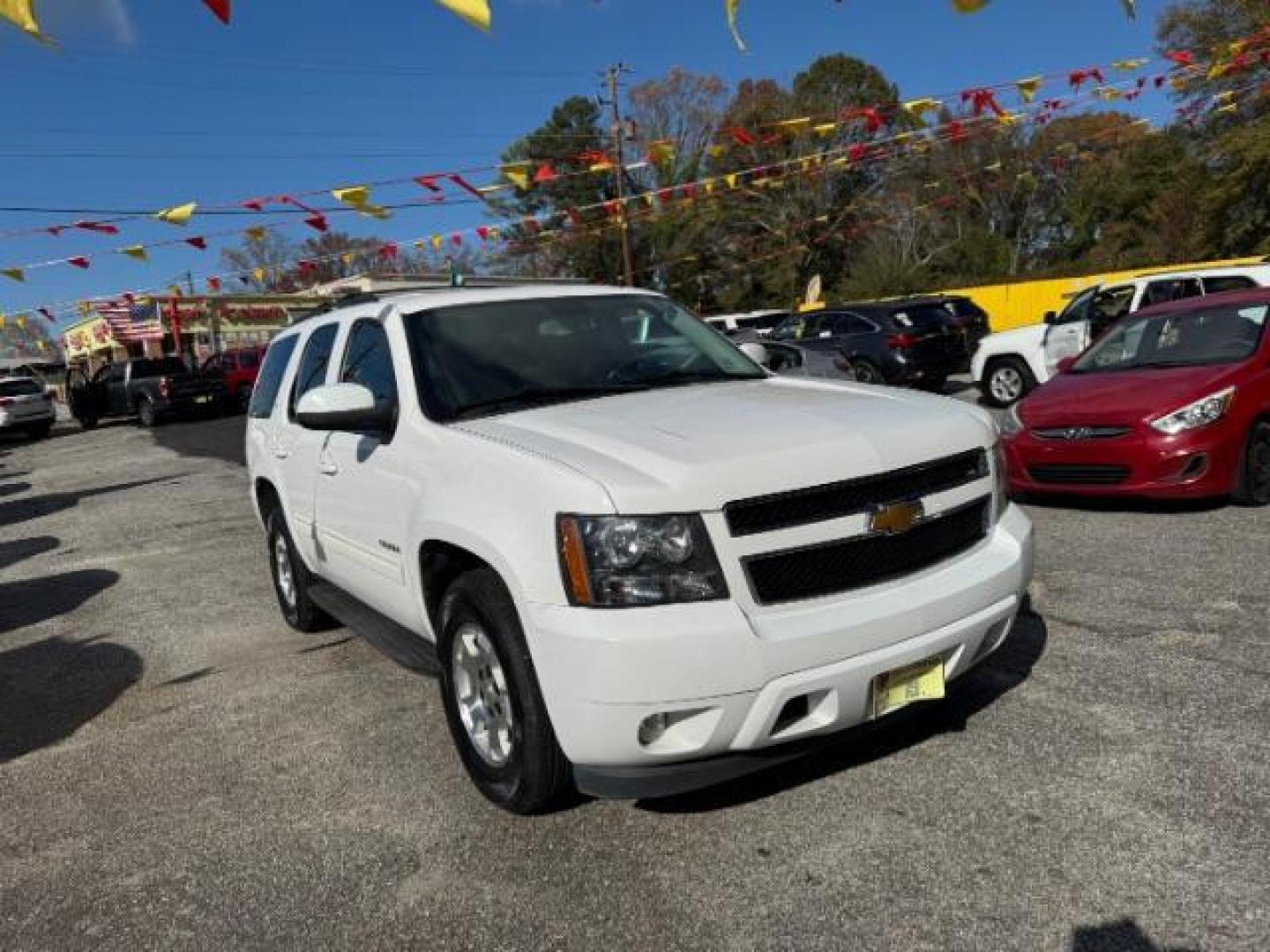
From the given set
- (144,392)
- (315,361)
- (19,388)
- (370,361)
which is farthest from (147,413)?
(370,361)

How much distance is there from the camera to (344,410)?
142 inches

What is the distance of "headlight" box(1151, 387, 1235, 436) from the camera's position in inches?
248

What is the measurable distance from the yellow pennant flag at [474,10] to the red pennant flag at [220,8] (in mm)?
1330

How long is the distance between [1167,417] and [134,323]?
52.2 metres

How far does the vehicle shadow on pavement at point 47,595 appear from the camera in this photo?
22.1ft

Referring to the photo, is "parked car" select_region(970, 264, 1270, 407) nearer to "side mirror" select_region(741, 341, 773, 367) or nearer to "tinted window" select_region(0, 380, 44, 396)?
"side mirror" select_region(741, 341, 773, 367)

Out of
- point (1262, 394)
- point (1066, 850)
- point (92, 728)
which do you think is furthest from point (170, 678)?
point (1262, 394)

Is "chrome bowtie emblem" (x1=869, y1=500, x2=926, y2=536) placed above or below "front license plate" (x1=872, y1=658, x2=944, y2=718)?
above

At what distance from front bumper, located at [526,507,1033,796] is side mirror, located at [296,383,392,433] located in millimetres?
1269

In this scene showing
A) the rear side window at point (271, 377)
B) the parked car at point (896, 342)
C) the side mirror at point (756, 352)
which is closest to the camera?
the side mirror at point (756, 352)

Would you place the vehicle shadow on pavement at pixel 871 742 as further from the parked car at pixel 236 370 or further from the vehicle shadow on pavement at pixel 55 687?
the parked car at pixel 236 370

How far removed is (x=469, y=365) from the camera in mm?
Result: 3777

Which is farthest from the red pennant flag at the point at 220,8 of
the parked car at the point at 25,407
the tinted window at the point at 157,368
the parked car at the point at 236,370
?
the parked car at the point at 25,407

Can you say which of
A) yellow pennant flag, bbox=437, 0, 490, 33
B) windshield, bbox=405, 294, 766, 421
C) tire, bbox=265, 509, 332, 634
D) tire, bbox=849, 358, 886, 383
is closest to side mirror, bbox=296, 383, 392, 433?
windshield, bbox=405, 294, 766, 421
